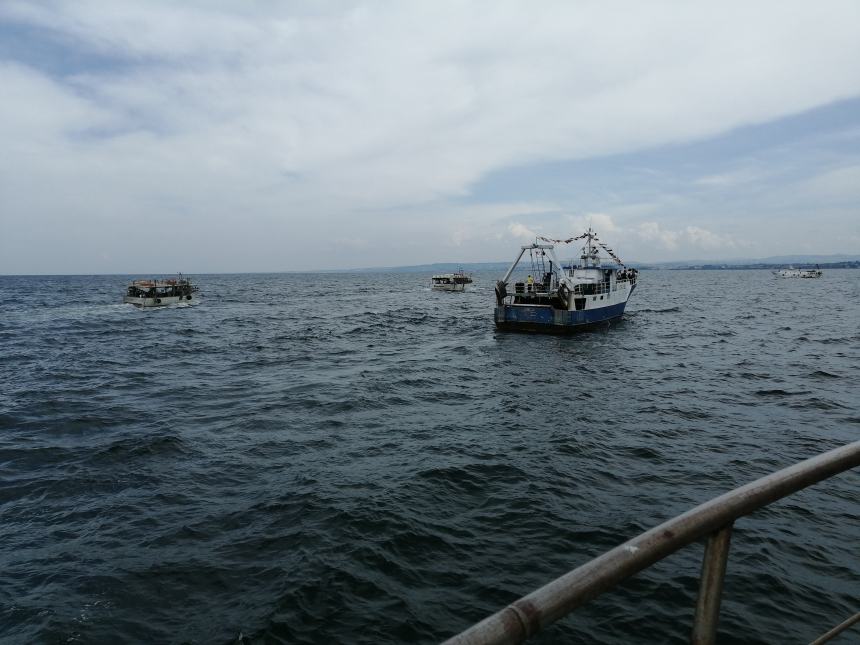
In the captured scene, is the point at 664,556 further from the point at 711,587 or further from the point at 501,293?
the point at 501,293

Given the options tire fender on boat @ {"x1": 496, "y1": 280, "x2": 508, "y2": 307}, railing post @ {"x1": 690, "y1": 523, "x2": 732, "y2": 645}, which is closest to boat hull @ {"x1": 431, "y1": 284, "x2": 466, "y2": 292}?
tire fender on boat @ {"x1": 496, "y1": 280, "x2": 508, "y2": 307}

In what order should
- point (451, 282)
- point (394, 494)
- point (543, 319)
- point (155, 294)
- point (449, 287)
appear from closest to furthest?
1. point (394, 494)
2. point (543, 319)
3. point (155, 294)
4. point (451, 282)
5. point (449, 287)

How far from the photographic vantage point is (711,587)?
2029 millimetres

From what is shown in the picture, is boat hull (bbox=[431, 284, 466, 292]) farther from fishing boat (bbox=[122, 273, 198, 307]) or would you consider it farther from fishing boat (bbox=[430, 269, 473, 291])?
fishing boat (bbox=[122, 273, 198, 307])

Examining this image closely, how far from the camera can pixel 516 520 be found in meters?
10.5

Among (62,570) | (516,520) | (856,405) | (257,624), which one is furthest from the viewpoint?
(856,405)

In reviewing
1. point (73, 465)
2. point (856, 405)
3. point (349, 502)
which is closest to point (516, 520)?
point (349, 502)

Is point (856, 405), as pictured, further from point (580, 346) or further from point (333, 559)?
point (333, 559)

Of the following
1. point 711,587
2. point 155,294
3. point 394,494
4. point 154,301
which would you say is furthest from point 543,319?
point 155,294

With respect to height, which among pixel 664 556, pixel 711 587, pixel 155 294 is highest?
pixel 664 556

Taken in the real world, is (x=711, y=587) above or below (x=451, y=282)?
above

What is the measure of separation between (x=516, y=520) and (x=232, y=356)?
76.1 feet

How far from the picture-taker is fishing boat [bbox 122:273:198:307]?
59562mm

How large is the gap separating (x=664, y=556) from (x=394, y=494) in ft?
34.6
